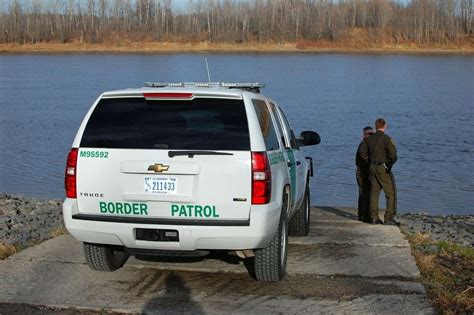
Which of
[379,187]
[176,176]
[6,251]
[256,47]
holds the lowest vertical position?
[256,47]

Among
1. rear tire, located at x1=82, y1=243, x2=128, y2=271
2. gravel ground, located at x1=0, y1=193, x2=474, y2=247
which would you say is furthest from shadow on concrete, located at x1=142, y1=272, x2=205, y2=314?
gravel ground, located at x1=0, y1=193, x2=474, y2=247

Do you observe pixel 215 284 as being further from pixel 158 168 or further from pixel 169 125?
pixel 169 125

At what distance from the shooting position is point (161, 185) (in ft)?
21.4

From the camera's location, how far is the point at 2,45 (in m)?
130

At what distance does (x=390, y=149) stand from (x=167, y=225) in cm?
587

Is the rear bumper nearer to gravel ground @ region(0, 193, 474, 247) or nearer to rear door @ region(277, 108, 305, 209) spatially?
rear door @ region(277, 108, 305, 209)

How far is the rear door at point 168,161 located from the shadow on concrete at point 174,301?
717 millimetres

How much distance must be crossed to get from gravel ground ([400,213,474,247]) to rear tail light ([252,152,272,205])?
586 centimetres

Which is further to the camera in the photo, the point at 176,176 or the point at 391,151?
the point at 391,151

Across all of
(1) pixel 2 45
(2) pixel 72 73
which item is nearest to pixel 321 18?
(1) pixel 2 45

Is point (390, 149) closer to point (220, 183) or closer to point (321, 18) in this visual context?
point (220, 183)

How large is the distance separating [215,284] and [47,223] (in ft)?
20.5

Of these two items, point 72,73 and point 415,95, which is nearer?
point 415,95

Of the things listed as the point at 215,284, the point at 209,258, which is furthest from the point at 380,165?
the point at 215,284
